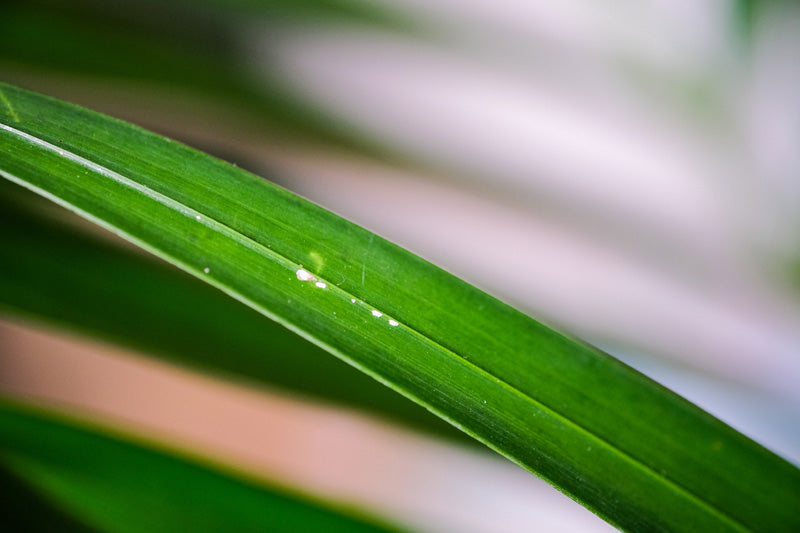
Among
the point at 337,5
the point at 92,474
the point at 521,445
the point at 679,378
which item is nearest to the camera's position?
the point at 521,445

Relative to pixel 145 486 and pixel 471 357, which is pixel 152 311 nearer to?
pixel 145 486

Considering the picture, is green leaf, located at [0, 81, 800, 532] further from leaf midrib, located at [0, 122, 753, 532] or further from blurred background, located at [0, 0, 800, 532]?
blurred background, located at [0, 0, 800, 532]

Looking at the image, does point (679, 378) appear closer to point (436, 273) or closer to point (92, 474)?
point (436, 273)

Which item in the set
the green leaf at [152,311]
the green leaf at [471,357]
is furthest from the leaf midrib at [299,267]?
the green leaf at [152,311]

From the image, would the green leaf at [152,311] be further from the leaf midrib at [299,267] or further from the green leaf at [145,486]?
the leaf midrib at [299,267]

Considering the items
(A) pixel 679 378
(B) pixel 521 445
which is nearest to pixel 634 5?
(A) pixel 679 378
